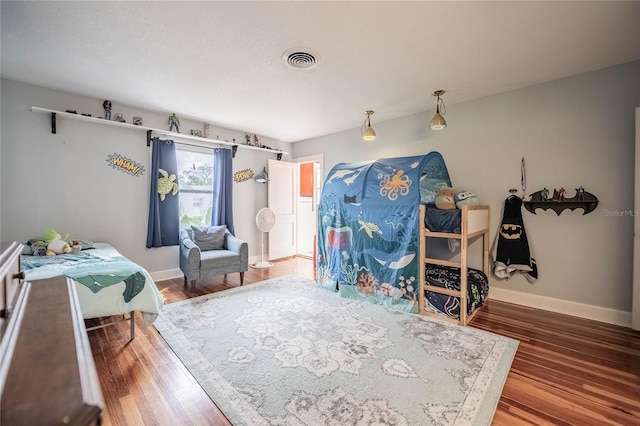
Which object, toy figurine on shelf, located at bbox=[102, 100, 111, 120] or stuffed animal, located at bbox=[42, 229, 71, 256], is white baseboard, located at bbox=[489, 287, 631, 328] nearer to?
stuffed animal, located at bbox=[42, 229, 71, 256]

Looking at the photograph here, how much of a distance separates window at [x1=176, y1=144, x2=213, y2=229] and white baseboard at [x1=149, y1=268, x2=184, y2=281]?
0.72 meters

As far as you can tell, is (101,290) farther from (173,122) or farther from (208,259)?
(173,122)

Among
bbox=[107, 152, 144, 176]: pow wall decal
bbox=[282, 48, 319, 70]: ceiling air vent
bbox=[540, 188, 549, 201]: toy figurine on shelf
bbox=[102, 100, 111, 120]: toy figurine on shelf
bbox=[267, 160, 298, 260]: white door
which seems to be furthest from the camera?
bbox=[267, 160, 298, 260]: white door

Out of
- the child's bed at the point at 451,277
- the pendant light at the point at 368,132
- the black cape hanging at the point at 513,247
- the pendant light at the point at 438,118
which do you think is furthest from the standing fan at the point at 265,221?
the black cape hanging at the point at 513,247

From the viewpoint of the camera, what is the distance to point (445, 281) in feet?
9.39

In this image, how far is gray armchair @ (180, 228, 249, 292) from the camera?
11.8 ft

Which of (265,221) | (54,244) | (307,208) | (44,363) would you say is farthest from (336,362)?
(307,208)

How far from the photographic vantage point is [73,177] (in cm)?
343

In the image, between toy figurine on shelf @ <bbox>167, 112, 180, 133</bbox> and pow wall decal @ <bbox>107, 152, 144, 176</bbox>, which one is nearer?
pow wall decal @ <bbox>107, 152, 144, 176</bbox>

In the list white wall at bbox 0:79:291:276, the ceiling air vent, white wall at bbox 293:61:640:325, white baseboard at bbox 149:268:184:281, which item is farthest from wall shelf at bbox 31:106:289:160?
white wall at bbox 293:61:640:325

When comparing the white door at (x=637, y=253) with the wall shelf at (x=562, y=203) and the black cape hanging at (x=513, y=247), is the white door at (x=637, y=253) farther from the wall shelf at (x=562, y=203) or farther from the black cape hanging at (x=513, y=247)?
the black cape hanging at (x=513, y=247)

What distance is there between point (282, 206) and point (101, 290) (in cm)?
378

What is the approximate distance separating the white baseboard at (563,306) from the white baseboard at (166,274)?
4.53 m

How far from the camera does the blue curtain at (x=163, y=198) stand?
4.00 m
